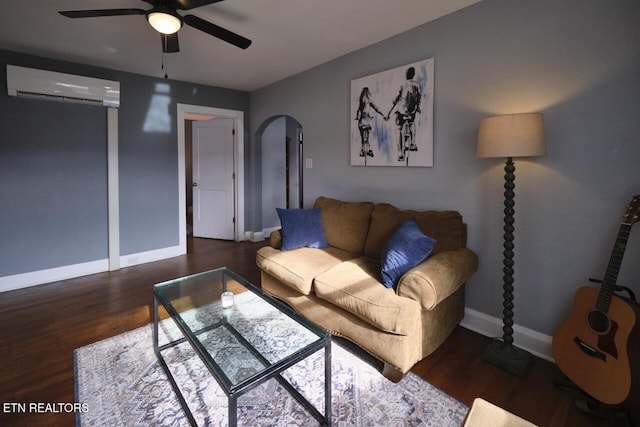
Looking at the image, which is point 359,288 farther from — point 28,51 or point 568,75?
point 28,51

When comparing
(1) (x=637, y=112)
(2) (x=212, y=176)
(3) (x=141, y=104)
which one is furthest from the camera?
(2) (x=212, y=176)

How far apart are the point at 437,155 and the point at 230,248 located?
11.1ft

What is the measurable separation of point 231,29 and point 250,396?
9.17ft

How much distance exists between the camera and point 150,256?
4270 mm

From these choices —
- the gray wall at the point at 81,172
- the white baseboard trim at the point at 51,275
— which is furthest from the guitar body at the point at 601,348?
the white baseboard trim at the point at 51,275

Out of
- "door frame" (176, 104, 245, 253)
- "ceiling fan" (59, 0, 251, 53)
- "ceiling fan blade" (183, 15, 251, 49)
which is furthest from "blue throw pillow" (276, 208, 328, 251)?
"door frame" (176, 104, 245, 253)

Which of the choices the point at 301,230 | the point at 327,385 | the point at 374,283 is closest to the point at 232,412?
the point at 327,385

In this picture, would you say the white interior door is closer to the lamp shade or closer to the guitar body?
the lamp shade

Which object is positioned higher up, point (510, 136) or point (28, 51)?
point (28, 51)

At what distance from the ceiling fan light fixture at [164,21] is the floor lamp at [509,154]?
204cm

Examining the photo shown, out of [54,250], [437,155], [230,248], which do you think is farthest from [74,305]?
[437,155]

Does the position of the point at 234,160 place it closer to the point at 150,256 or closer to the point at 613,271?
the point at 150,256

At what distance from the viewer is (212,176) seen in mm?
5309

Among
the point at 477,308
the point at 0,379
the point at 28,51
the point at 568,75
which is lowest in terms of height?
the point at 0,379
